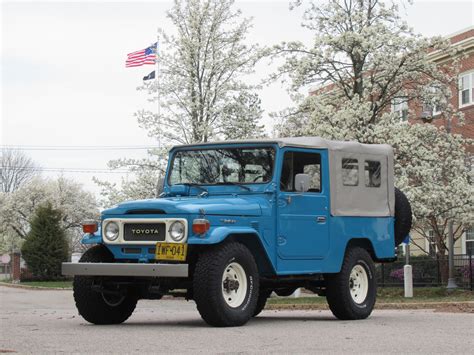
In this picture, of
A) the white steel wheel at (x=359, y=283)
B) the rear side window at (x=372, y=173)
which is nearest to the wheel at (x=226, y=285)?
the white steel wheel at (x=359, y=283)

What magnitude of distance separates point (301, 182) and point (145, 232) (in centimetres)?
229

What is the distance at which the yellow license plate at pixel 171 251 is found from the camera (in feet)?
36.1

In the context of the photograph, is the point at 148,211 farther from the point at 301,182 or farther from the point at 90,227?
the point at 301,182

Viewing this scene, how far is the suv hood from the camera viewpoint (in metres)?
11.3

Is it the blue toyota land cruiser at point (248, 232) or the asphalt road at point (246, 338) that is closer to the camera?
the asphalt road at point (246, 338)

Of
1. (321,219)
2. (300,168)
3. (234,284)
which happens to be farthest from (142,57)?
(234,284)

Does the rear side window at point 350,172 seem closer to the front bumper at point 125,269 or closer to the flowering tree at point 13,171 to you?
the front bumper at point 125,269

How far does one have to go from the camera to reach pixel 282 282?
1298 cm

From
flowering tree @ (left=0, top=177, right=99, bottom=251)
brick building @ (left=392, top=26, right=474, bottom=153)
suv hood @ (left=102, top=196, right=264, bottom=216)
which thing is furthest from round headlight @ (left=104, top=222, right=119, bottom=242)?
flowering tree @ (left=0, top=177, right=99, bottom=251)

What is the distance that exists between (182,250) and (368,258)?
152 inches

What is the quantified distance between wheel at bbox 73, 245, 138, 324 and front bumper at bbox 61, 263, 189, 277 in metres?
0.31

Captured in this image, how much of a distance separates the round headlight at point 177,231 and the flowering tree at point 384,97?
46.4 feet

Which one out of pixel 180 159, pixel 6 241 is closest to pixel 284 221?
pixel 180 159

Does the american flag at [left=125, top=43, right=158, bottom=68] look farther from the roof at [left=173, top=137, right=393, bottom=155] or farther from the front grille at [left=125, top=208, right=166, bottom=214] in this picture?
the front grille at [left=125, top=208, right=166, bottom=214]
